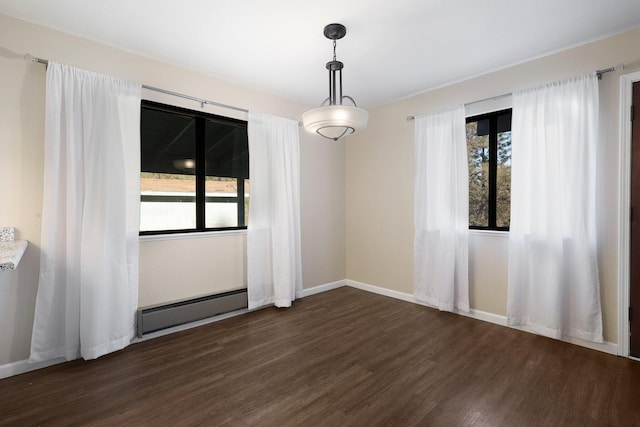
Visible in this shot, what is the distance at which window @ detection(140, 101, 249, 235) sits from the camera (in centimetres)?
314

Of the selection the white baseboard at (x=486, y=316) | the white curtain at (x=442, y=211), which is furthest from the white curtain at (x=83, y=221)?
the white curtain at (x=442, y=211)

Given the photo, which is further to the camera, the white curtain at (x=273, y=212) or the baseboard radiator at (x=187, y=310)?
the white curtain at (x=273, y=212)

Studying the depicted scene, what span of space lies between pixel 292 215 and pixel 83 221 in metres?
2.15

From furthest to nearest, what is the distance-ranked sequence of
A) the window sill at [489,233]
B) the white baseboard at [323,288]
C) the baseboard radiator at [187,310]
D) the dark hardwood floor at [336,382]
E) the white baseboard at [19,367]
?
the white baseboard at [323,288], the window sill at [489,233], the baseboard radiator at [187,310], the white baseboard at [19,367], the dark hardwood floor at [336,382]

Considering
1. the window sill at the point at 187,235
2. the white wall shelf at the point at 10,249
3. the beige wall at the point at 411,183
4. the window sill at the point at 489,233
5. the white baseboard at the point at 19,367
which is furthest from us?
the window sill at the point at 489,233

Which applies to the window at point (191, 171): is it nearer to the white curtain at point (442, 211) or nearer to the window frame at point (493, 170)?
the white curtain at point (442, 211)

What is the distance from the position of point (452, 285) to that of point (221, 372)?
2.64m

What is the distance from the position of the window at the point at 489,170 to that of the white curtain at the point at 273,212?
2.16 m

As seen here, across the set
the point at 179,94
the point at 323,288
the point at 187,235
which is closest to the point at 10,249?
the point at 187,235

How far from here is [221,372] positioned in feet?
7.75

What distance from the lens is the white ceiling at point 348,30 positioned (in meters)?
2.24

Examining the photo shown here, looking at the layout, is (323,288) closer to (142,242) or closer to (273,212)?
(273,212)

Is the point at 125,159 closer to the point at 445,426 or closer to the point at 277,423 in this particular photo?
the point at 277,423

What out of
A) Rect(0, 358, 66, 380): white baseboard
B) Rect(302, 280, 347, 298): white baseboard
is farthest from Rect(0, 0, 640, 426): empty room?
Rect(302, 280, 347, 298): white baseboard
